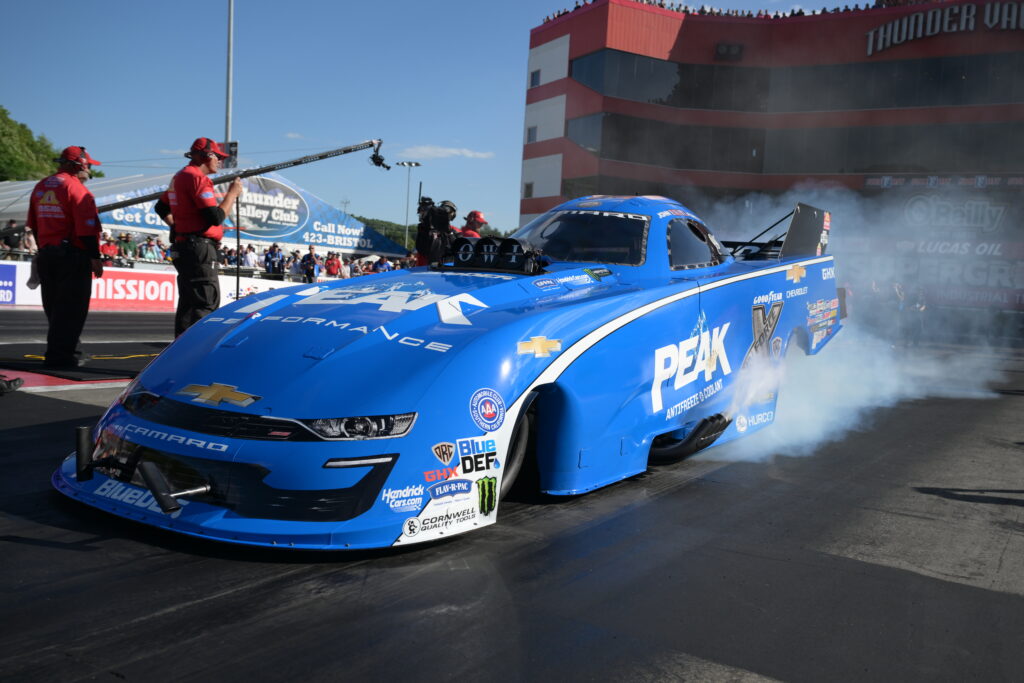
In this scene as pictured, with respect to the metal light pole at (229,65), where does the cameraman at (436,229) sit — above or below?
below

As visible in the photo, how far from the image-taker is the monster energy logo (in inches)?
117

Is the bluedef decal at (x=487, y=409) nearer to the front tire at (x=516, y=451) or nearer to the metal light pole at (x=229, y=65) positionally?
the front tire at (x=516, y=451)

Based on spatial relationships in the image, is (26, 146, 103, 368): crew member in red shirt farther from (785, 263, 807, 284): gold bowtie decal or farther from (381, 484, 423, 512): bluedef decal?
(785, 263, 807, 284): gold bowtie decal

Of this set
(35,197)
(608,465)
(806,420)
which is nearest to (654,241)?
(608,465)

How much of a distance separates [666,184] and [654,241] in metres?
29.9

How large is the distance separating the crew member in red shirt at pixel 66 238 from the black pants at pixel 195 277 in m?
0.75

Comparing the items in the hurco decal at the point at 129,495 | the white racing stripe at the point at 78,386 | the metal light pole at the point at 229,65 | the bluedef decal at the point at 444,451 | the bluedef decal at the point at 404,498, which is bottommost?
the white racing stripe at the point at 78,386

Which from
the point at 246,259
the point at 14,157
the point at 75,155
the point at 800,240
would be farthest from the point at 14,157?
the point at 800,240

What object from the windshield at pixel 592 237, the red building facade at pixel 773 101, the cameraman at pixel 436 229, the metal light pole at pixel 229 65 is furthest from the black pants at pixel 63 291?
the red building facade at pixel 773 101

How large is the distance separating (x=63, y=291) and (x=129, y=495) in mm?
4426

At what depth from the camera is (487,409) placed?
300 cm

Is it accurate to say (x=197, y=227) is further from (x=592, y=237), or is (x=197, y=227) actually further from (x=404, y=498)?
(x=404, y=498)

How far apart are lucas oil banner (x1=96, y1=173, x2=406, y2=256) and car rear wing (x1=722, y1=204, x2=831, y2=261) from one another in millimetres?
23441

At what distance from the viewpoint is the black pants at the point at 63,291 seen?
21.1 feet
